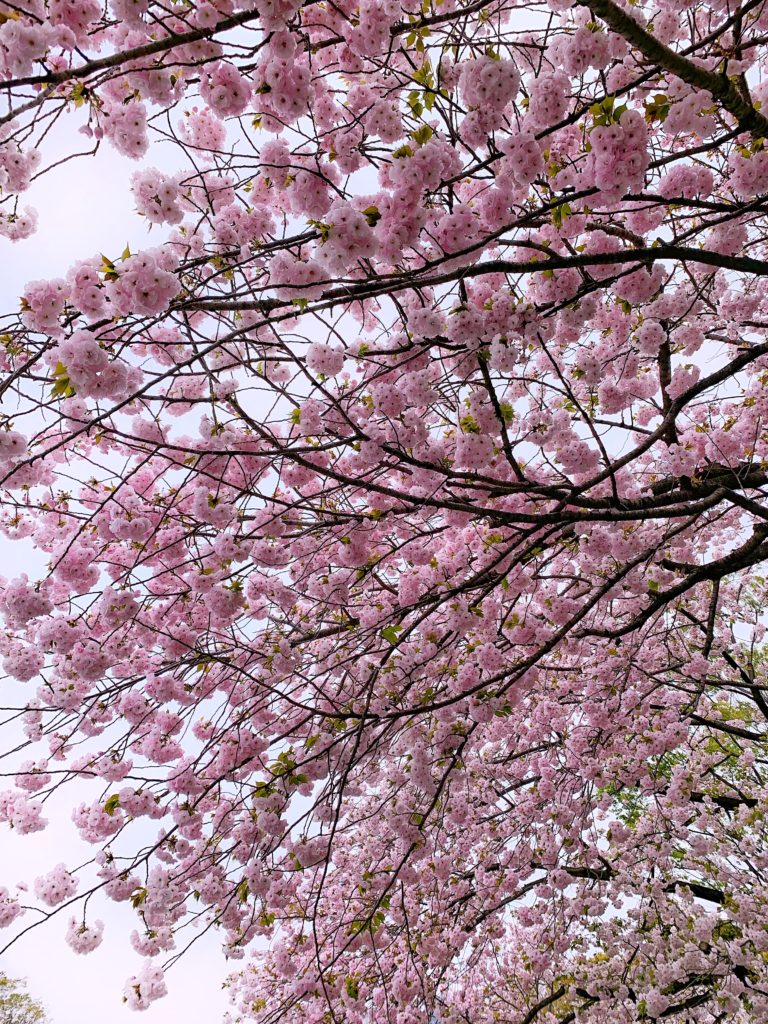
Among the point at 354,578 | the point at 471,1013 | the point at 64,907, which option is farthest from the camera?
the point at 471,1013

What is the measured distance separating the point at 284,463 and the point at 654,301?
9.09ft

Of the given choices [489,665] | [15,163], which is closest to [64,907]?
[489,665]

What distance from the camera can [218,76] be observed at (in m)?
2.90

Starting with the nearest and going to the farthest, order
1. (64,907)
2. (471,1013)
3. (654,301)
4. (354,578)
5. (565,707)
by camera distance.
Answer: (64,907) < (654,301) < (354,578) < (565,707) < (471,1013)

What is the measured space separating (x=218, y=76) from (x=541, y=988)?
11.2 metres

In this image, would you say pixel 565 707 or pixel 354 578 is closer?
pixel 354 578

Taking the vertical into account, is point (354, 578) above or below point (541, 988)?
above

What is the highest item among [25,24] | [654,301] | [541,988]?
[25,24]

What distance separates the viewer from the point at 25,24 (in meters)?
2.29

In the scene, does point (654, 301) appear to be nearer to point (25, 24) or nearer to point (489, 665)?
point (489, 665)

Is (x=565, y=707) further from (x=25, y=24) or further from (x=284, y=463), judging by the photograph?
(x=25, y=24)

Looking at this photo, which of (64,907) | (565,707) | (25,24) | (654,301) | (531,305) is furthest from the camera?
→ (565,707)

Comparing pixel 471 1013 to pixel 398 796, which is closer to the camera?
pixel 398 796

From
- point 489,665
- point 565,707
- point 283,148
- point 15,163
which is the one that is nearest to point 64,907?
point 489,665
